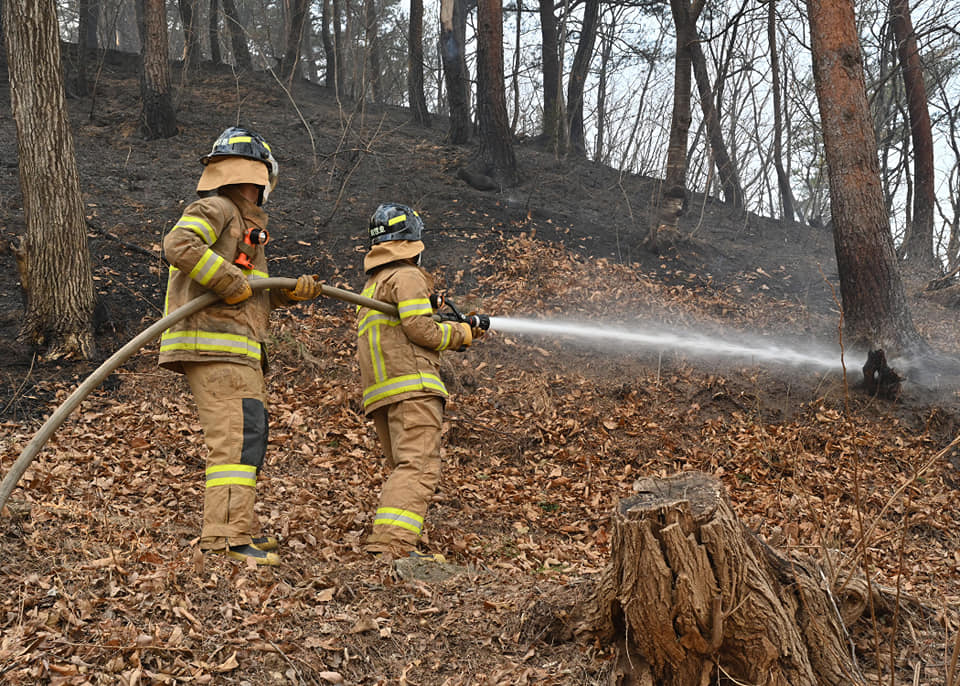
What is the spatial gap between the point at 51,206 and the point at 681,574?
21.3ft

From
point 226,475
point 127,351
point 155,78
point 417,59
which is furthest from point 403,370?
point 417,59

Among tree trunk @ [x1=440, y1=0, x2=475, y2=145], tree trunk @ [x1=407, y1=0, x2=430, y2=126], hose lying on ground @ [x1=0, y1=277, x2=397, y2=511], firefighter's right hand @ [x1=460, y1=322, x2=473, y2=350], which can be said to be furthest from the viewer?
tree trunk @ [x1=407, y1=0, x2=430, y2=126]

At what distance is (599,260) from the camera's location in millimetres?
10852

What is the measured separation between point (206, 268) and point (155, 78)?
9845mm

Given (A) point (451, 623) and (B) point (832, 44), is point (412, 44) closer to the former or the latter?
(B) point (832, 44)

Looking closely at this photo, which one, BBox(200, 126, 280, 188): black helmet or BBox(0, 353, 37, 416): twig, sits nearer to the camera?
BBox(200, 126, 280, 188): black helmet

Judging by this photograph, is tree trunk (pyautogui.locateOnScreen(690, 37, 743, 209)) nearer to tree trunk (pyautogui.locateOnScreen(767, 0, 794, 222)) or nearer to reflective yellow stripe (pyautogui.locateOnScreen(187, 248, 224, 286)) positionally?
tree trunk (pyautogui.locateOnScreen(767, 0, 794, 222))

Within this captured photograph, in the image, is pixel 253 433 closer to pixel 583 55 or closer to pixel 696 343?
pixel 696 343

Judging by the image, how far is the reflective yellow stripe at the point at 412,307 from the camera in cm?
470

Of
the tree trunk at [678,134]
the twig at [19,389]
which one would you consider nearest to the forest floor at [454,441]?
the twig at [19,389]

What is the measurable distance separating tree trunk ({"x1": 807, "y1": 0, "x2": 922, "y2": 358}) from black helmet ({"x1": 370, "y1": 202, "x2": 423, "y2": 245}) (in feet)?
16.8

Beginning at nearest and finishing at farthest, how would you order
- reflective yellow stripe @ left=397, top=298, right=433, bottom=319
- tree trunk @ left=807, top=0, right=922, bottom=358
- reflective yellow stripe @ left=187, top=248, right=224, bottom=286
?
reflective yellow stripe @ left=187, top=248, right=224, bottom=286
reflective yellow stripe @ left=397, top=298, right=433, bottom=319
tree trunk @ left=807, top=0, right=922, bottom=358

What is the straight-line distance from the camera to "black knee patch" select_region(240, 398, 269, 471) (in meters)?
4.12

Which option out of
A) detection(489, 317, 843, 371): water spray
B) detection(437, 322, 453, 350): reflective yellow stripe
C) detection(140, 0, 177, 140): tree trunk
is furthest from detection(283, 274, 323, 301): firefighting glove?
detection(140, 0, 177, 140): tree trunk
